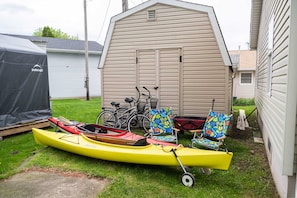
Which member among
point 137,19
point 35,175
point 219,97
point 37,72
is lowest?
point 35,175

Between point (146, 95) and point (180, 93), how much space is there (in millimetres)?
1032

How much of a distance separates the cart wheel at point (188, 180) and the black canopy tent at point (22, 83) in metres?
5.14

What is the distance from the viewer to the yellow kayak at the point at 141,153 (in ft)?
11.0

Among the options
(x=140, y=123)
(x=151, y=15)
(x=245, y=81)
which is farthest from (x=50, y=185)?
(x=245, y=81)

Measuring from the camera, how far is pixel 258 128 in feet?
24.8

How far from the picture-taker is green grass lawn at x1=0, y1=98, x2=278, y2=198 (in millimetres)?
3277

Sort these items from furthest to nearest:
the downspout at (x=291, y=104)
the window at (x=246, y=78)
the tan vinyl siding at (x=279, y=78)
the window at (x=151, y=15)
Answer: the window at (x=246, y=78) < the window at (x=151, y=15) < the tan vinyl siding at (x=279, y=78) < the downspout at (x=291, y=104)

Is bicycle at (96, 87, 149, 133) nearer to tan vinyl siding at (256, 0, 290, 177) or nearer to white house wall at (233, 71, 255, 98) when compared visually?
tan vinyl siding at (256, 0, 290, 177)

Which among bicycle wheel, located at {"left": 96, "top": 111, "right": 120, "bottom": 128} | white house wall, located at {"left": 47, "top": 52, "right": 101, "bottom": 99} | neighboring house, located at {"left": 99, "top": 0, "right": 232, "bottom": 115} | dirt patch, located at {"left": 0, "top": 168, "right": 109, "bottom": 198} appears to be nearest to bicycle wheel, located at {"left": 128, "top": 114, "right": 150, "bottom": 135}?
bicycle wheel, located at {"left": 96, "top": 111, "right": 120, "bottom": 128}

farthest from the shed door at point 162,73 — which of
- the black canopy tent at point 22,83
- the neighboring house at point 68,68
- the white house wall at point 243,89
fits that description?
the white house wall at point 243,89

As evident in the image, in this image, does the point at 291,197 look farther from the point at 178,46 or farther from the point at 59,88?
the point at 59,88

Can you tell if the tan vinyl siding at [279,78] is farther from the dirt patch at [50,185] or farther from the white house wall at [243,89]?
the white house wall at [243,89]

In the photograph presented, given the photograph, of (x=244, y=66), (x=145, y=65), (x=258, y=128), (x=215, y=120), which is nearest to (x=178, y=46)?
(x=145, y=65)

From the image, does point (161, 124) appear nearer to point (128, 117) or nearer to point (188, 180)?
point (128, 117)
